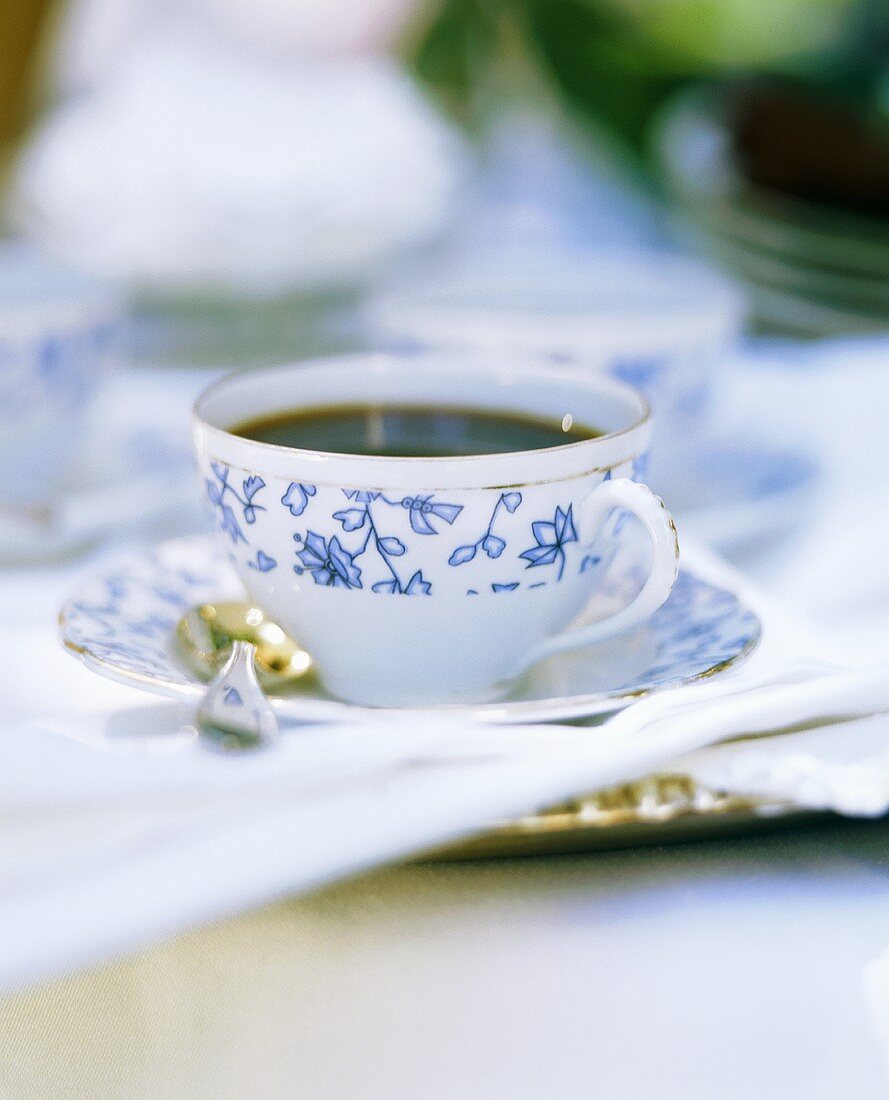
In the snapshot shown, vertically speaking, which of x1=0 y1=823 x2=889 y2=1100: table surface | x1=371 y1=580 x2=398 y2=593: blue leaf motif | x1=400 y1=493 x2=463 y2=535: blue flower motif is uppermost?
x1=400 y1=493 x2=463 y2=535: blue flower motif

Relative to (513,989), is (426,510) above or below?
above

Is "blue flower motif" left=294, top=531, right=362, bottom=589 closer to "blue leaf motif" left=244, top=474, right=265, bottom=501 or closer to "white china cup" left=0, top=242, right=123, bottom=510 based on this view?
"blue leaf motif" left=244, top=474, right=265, bottom=501

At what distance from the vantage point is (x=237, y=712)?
419 millimetres

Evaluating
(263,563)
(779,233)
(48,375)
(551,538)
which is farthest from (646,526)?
(779,233)

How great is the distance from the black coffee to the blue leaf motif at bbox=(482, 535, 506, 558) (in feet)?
0.28

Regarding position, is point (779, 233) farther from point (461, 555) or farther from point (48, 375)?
point (461, 555)

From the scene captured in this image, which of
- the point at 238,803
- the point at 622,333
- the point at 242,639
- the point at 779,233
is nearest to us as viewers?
the point at 238,803

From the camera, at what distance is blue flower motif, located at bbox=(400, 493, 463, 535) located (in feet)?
1.48

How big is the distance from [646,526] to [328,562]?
0.12m

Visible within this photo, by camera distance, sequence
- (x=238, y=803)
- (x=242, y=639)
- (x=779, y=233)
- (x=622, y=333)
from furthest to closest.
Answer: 1. (x=779, y=233)
2. (x=622, y=333)
3. (x=242, y=639)
4. (x=238, y=803)

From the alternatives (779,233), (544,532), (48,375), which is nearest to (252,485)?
(544,532)

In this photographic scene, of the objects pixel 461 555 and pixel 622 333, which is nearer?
pixel 461 555

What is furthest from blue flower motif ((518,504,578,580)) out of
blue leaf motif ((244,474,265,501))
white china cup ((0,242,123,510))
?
white china cup ((0,242,123,510))

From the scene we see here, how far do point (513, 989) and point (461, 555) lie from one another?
15 centimetres
